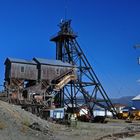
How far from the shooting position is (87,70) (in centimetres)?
7288

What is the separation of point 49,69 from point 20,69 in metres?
5.33

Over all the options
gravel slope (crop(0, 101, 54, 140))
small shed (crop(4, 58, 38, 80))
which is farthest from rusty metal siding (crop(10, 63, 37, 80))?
gravel slope (crop(0, 101, 54, 140))

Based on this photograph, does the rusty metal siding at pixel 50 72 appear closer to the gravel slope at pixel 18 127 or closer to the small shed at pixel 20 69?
the small shed at pixel 20 69

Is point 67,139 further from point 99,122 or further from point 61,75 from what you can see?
point 61,75

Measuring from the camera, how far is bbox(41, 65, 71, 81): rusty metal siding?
65062 mm

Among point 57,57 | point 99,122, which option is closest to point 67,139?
point 99,122

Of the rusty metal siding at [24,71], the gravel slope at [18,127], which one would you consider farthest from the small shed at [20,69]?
the gravel slope at [18,127]

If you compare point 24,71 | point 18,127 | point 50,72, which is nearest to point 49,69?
point 50,72

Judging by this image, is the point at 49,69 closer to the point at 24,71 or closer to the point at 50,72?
the point at 50,72

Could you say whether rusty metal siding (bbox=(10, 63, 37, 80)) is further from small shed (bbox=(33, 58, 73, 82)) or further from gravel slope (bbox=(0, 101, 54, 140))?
gravel slope (bbox=(0, 101, 54, 140))

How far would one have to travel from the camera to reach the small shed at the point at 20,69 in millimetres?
63062

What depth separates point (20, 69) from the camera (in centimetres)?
6359

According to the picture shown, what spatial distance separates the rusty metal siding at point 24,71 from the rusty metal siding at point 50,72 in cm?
141

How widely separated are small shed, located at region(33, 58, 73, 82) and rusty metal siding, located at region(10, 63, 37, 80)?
106 centimetres
